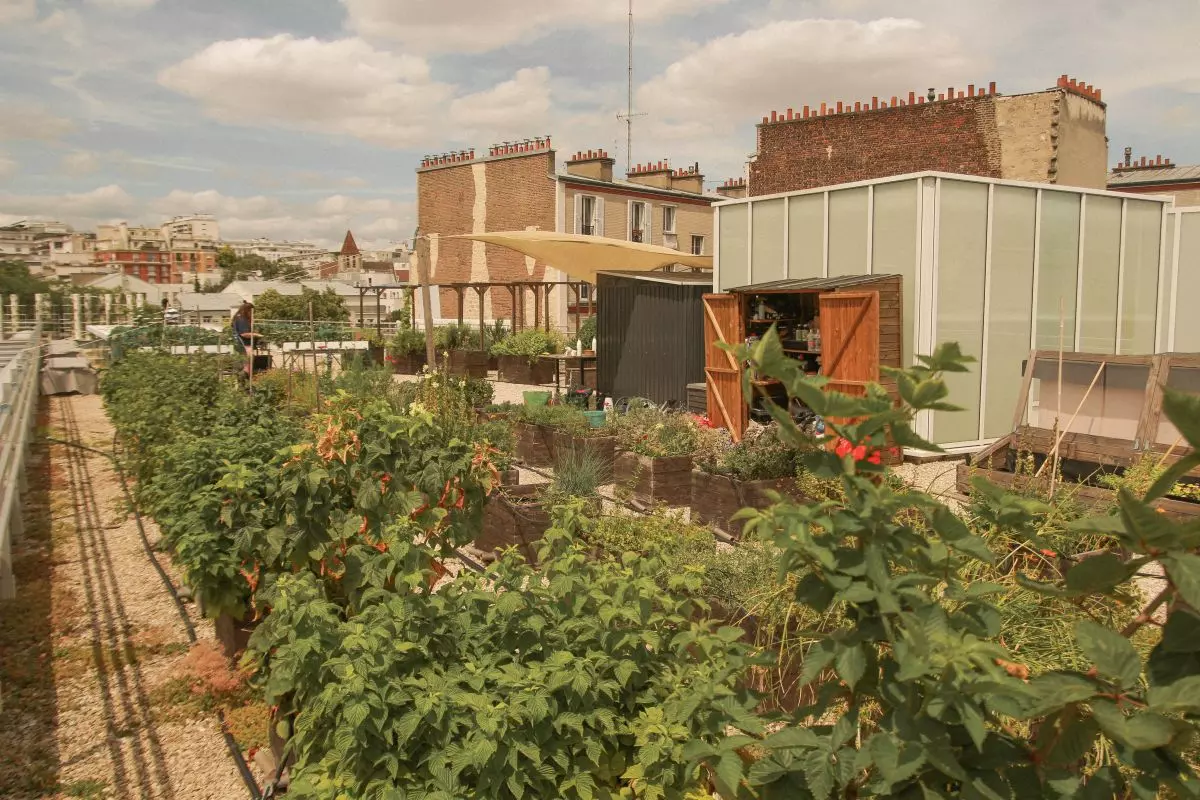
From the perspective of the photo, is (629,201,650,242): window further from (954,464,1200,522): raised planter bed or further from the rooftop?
(954,464,1200,522): raised planter bed

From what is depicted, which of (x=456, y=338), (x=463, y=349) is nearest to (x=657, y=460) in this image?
(x=463, y=349)

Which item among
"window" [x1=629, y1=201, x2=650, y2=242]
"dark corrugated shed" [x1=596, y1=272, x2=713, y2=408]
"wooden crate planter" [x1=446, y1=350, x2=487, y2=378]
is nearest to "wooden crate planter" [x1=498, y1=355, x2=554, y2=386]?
"wooden crate planter" [x1=446, y1=350, x2=487, y2=378]

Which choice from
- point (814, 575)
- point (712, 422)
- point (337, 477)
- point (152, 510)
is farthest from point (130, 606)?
point (712, 422)

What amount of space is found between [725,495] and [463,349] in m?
14.2

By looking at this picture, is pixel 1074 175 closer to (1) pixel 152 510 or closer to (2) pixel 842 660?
(1) pixel 152 510

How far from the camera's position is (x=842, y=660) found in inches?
60.4

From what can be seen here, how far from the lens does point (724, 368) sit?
11.6 m

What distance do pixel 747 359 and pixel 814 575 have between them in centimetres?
44

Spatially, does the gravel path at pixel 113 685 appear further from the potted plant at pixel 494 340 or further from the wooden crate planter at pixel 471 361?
the potted plant at pixel 494 340

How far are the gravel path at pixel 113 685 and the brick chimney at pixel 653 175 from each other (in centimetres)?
2894

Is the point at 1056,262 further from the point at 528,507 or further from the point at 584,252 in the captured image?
the point at 528,507

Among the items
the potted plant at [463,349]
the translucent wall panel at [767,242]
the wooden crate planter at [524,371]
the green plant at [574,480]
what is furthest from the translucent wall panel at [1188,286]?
the potted plant at [463,349]

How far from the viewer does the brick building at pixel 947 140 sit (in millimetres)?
20438

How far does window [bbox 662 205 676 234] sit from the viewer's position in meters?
34.7
